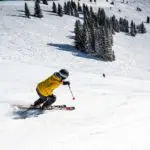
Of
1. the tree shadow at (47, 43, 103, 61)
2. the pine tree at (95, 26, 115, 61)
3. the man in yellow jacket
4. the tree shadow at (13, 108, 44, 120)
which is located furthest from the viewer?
the tree shadow at (47, 43, 103, 61)

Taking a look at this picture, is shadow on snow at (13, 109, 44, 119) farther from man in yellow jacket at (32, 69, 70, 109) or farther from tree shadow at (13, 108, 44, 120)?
man in yellow jacket at (32, 69, 70, 109)

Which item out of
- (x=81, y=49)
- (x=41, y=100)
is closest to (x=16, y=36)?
(x=81, y=49)

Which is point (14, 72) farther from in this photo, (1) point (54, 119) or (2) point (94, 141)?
(2) point (94, 141)

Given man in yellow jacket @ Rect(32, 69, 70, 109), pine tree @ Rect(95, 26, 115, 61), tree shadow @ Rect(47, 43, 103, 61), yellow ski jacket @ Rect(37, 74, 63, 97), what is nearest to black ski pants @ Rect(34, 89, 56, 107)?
man in yellow jacket @ Rect(32, 69, 70, 109)

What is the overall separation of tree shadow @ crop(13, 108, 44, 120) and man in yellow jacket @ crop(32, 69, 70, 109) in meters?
0.31

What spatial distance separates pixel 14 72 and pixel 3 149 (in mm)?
14748

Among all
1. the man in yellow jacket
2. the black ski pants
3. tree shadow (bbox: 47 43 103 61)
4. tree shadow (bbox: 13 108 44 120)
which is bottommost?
tree shadow (bbox: 47 43 103 61)

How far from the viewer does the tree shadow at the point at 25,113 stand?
1157 centimetres

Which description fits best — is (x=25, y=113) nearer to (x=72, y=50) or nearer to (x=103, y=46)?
(x=103, y=46)

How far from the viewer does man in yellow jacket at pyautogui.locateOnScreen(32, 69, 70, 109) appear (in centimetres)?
1188

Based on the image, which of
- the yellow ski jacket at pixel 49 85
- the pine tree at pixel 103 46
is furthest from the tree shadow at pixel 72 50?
the yellow ski jacket at pixel 49 85

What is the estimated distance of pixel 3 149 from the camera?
8.70 metres

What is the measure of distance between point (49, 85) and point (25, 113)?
52.3 inches

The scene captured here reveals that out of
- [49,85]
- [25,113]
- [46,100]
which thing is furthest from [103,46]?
[25,113]
